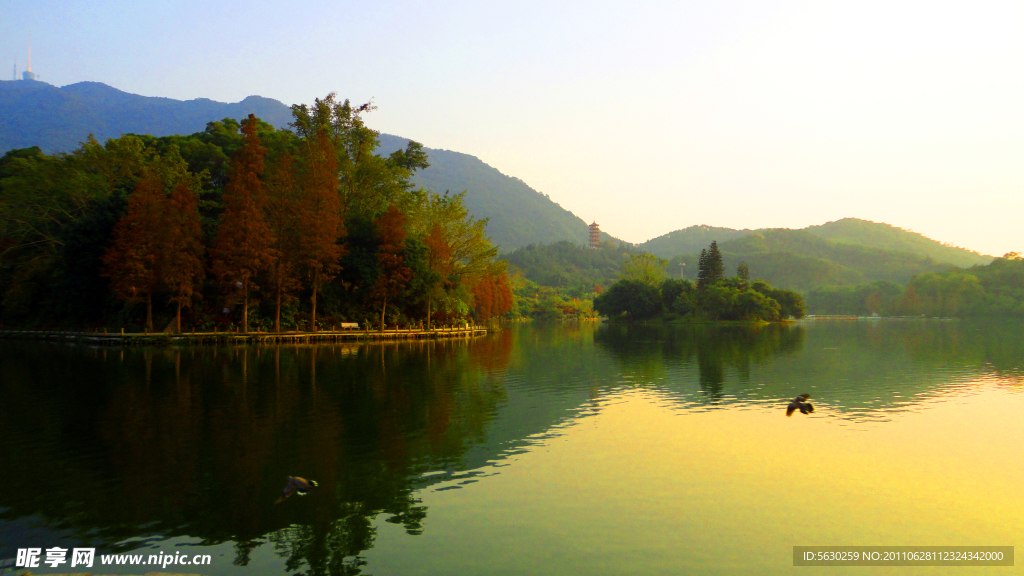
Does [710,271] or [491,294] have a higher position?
[710,271]

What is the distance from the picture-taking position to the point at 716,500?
39.9 feet

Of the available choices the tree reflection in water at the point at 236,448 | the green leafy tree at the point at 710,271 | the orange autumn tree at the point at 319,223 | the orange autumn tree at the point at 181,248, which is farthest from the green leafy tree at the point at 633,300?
the tree reflection in water at the point at 236,448

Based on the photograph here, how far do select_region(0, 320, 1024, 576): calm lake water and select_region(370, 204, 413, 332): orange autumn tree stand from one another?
27.5m

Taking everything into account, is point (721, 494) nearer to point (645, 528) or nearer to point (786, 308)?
point (645, 528)

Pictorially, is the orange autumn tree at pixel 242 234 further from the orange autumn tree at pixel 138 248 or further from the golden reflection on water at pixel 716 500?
the golden reflection on water at pixel 716 500

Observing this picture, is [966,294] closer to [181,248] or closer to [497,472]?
[181,248]

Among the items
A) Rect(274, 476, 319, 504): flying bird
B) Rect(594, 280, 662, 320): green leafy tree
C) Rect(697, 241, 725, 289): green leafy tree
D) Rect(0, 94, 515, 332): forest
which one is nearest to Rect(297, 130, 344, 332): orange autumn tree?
Rect(0, 94, 515, 332): forest

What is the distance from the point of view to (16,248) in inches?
2260

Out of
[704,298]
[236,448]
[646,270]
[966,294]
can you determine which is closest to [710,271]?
[704,298]

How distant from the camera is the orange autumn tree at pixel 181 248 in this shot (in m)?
45.4

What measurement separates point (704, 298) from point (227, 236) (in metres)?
98.1

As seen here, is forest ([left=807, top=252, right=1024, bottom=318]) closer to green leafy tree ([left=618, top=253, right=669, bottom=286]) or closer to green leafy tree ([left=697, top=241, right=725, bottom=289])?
green leafy tree ([left=697, top=241, right=725, bottom=289])

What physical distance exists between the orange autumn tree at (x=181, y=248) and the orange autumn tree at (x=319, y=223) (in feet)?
27.0

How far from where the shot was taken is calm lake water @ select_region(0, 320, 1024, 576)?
958 centimetres
